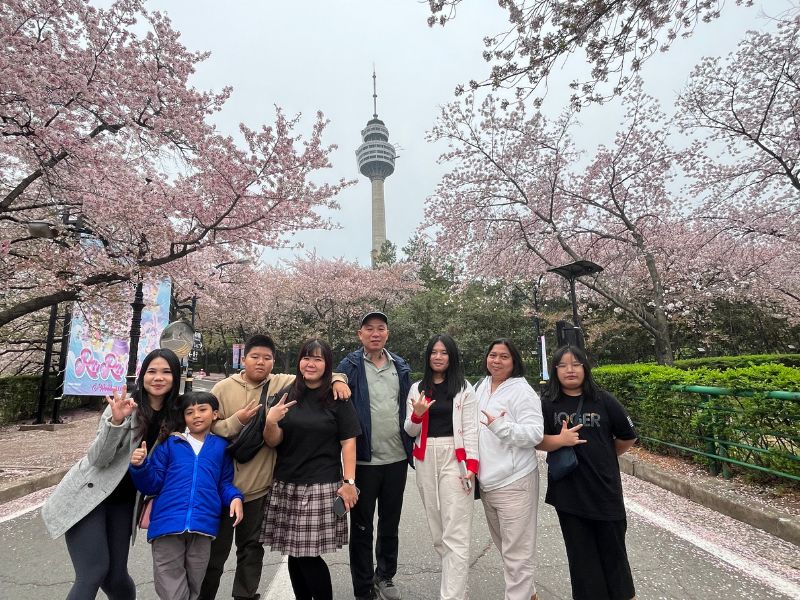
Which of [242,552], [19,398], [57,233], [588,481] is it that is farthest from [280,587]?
[19,398]

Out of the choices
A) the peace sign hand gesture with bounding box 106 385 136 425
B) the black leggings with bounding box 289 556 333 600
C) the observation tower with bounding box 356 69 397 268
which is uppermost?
the observation tower with bounding box 356 69 397 268

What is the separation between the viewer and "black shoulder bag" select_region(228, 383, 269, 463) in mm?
2340

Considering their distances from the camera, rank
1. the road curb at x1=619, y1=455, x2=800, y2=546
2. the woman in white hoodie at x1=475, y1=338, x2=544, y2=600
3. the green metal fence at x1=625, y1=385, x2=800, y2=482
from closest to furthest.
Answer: the woman in white hoodie at x1=475, y1=338, x2=544, y2=600 < the road curb at x1=619, y1=455, x2=800, y2=546 < the green metal fence at x1=625, y1=385, x2=800, y2=482

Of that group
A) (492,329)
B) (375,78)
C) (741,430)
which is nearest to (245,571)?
(741,430)

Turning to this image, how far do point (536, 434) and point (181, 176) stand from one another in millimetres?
8799

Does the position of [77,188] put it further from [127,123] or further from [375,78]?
[375,78]

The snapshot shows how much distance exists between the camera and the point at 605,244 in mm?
13953

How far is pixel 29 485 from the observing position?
5.49m

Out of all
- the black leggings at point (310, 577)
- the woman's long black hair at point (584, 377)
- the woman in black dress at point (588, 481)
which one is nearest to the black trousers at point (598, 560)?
the woman in black dress at point (588, 481)

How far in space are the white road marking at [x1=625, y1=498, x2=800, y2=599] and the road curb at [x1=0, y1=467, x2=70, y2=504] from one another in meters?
7.32

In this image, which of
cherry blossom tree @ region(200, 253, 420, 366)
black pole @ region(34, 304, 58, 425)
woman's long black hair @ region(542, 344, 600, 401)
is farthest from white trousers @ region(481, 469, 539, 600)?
cherry blossom tree @ region(200, 253, 420, 366)

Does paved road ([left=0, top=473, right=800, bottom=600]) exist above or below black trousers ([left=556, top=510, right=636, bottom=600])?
below

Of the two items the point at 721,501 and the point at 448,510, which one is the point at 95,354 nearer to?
the point at 448,510

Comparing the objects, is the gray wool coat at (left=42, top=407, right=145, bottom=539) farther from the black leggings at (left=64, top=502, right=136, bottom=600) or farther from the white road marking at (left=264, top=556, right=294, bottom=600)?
the white road marking at (left=264, top=556, right=294, bottom=600)
